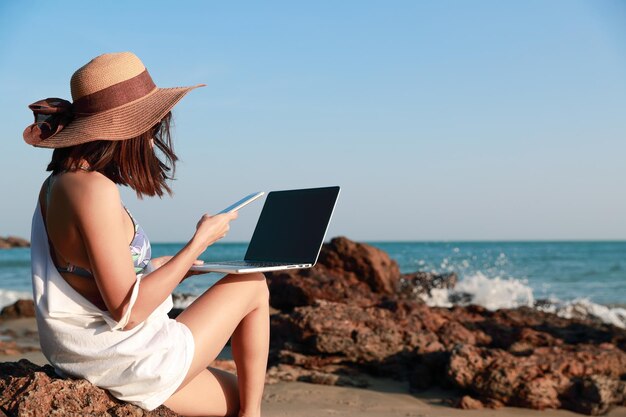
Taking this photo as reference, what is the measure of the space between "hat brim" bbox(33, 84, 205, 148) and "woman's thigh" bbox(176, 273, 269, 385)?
0.86 m

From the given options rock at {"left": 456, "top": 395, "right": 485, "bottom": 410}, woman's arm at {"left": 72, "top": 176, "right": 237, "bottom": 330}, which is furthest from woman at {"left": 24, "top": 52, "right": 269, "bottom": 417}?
rock at {"left": 456, "top": 395, "right": 485, "bottom": 410}

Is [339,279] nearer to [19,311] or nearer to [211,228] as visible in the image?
[211,228]

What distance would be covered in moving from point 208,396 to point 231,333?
1.14ft

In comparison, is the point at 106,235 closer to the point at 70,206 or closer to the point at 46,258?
the point at 70,206

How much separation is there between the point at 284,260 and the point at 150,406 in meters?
1.04

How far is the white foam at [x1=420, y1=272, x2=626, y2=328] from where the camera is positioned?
14148mm

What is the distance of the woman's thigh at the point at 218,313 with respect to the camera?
3.17 meters

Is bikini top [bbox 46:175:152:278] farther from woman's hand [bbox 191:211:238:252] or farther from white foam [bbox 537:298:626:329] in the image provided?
white foam [bbox 537:298:626:329]

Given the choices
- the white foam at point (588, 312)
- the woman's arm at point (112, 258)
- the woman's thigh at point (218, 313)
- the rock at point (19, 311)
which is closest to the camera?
the woman's arm at point (112, 258)

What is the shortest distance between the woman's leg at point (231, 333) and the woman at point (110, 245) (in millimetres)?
33

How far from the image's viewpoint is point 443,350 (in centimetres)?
618

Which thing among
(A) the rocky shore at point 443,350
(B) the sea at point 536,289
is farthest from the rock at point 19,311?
(A) the rocky shore at point 443,350

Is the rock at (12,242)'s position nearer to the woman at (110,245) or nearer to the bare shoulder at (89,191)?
the woman at (110,245)

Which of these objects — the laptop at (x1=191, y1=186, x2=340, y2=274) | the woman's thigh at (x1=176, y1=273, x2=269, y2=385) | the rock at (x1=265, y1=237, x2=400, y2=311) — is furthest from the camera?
the rock at (x1=265, y1=237, x2=400, y2=311)
